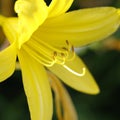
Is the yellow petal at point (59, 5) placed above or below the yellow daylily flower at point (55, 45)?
above

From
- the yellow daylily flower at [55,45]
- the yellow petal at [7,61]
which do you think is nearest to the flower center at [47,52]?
the yellow daylily flower at [55,45]

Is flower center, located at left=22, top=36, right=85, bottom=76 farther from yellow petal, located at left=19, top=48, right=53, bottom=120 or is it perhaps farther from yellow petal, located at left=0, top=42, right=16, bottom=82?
yellow petal, located at left=0, top=42, right=16, bottom=82

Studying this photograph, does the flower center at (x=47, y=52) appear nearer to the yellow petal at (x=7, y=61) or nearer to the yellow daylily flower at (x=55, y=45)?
the yellow daylily flower at (x=55, y=45)

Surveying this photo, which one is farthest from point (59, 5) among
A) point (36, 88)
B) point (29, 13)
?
point (36, 88)

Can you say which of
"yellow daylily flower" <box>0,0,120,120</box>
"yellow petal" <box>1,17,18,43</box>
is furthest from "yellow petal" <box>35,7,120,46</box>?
"yellow petal" <box>1,17,18,43</box>

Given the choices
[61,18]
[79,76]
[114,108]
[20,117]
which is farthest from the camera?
[114,108]

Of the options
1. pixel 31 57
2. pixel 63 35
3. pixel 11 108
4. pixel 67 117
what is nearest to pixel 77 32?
pixel 63 35

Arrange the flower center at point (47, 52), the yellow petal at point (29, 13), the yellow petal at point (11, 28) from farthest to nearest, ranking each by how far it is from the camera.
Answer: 1. the flower center at point (47, 52)
2. the yellow petal at point (11, 28)
3. the yellow petal at point (29, 13)

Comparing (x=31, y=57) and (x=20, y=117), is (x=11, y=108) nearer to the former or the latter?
(x=20, y=117)
